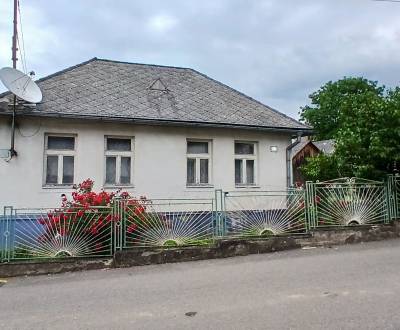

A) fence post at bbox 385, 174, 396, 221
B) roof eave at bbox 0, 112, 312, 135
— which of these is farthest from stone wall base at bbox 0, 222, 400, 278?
roof eave at bbox 0, 112, 312, 135

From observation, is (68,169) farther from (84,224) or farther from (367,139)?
(367,139)

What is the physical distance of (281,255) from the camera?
9.89 metres

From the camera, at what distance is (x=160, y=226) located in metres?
9.65

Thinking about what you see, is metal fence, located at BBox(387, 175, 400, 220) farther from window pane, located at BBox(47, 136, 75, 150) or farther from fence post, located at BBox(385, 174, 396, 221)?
window pane, located at BBox(47, 136, 75, 150)

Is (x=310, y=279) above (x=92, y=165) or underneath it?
underneath

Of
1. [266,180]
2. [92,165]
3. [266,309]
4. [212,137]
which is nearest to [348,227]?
[266,180]

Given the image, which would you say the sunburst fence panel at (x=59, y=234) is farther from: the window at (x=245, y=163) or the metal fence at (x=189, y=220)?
the window at (x=245, y=163)

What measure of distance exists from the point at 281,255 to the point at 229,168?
13.7 feet

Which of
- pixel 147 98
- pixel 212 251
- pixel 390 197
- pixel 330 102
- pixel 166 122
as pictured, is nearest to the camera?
pixel 212 251

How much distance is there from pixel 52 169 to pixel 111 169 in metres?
1.63

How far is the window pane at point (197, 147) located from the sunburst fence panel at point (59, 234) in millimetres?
4524

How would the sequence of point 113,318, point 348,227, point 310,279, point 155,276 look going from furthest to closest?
point 348,227 < point 155,276 < point 310,279 < point 113,318

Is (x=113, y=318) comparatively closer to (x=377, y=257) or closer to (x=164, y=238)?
(x=164, y=238)

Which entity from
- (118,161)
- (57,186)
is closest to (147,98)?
(118,161)
